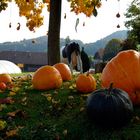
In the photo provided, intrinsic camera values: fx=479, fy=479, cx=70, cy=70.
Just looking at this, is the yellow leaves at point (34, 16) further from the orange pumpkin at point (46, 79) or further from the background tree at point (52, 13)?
the orange pumpkin at point (46, 79)

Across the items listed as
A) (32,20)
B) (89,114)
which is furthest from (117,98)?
(32,20)

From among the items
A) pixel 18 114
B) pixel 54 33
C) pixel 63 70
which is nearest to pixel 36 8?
pixel 54 33

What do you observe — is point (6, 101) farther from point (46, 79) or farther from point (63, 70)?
point (63, 70)

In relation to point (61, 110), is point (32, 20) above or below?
above

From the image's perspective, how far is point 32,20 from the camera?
23500 millimetres

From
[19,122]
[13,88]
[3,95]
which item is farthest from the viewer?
[13,88]

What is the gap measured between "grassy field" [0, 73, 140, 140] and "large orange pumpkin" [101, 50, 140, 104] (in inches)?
19.4

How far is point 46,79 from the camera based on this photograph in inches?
411

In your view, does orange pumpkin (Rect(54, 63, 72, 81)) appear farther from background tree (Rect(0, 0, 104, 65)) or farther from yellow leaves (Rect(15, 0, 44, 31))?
yellow leaves (Rect(15, 0, 44, 31))

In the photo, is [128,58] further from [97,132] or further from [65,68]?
[65,68]

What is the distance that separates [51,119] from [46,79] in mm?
2682

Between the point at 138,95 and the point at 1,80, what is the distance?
14.3 feet

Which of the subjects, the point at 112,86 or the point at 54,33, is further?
the point at 54,33

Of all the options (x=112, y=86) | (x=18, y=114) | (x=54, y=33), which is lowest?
(x=18, y=114)
